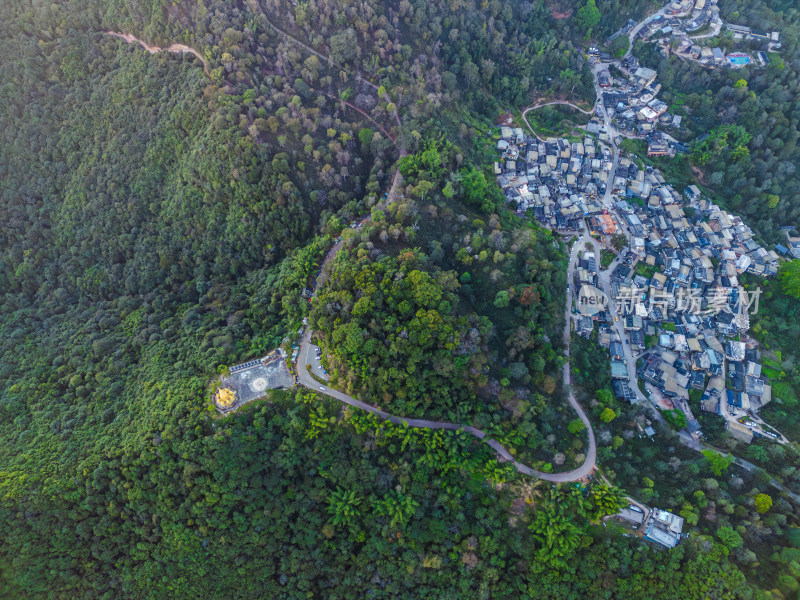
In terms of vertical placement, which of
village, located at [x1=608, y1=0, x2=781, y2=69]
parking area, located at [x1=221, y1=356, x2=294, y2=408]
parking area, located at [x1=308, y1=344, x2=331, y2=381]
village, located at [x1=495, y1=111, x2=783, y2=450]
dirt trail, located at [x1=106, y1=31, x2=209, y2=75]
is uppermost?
village, located at [x1=608, y1=0, x2=781, y2=69]

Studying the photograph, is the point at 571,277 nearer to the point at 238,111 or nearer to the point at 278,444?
the point at 278,444

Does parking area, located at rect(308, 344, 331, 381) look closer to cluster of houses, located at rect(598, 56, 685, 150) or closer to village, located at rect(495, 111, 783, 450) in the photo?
village, located at rect(495, 111, 783, 450)

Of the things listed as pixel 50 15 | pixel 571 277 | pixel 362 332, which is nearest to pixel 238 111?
pixel 362 332

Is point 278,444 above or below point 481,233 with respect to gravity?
below

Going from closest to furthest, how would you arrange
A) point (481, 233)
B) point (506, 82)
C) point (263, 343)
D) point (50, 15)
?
point (263, 343) → point (481, 233) → point (50, 15) → point (506, 82)

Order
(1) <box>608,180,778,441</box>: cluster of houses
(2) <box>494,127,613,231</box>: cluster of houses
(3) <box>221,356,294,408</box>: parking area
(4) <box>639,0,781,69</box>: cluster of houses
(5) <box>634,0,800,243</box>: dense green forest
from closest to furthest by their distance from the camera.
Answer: (3) <box>221,356,294,408</box>: parking area → (1) <box>608,180,778,441</box>: cluster of houses → (2) <box>494,127,613,231</box>: cluster of houses → (5) <box>634,0,800,243</box>: dense green forest → (4) <box>639,0,781,69</box>: cluster of houses

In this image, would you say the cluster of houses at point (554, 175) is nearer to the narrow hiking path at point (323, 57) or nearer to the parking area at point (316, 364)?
the narrow hiking path at point (323, 57)

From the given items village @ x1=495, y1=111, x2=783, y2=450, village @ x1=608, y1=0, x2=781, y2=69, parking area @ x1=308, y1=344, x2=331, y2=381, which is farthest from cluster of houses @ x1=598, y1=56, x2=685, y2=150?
parking area @ x1=308, y1=344, x2=331, y2=381
